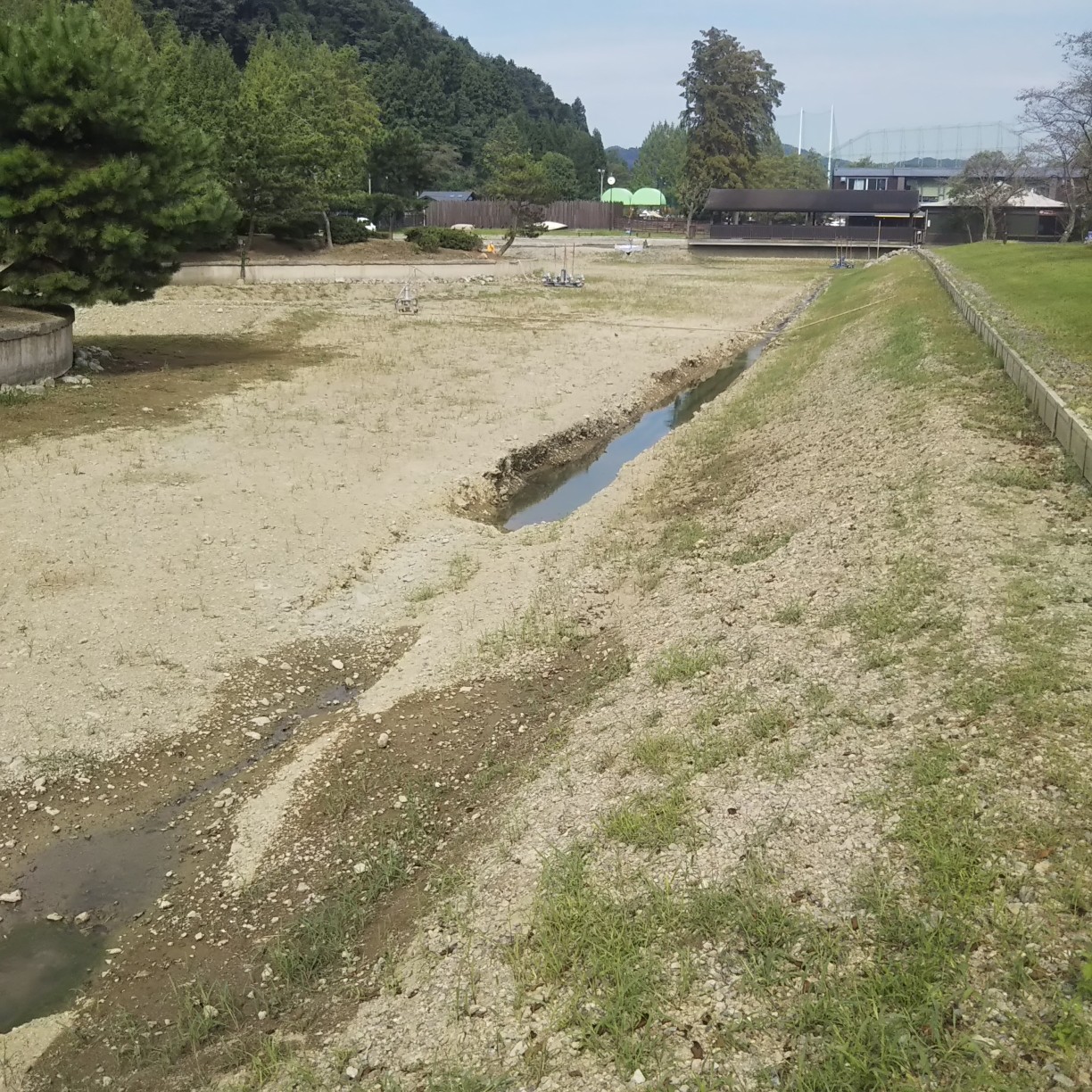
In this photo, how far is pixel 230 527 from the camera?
1241 cm

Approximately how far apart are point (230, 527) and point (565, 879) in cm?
797

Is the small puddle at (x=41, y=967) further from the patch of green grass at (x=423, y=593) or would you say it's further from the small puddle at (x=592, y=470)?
the small puddle at (x=592, y=470)

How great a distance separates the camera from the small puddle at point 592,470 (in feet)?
50.5

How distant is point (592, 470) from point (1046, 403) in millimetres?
7388

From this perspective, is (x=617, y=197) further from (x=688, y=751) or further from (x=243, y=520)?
(x=688, y=751)

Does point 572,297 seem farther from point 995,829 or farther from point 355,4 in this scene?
point 355,4

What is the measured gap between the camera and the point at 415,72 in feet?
369

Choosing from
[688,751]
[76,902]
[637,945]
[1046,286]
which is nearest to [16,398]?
[76,902]

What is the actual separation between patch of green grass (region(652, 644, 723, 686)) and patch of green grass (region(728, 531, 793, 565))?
2.36m

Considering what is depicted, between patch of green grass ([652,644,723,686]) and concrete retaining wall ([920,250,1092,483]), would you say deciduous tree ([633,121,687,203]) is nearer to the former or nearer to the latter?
concrete retaining wall ([920,250,1092,483])

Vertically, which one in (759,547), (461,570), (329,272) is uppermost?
(329,272)

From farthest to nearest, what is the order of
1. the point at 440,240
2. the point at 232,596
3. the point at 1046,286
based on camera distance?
the point at 440,240
the point at 1046,286
the point at 232,596

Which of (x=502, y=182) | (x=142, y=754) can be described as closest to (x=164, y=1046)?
(x=142, y=754)

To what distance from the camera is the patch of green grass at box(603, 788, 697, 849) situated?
5.94 metres
